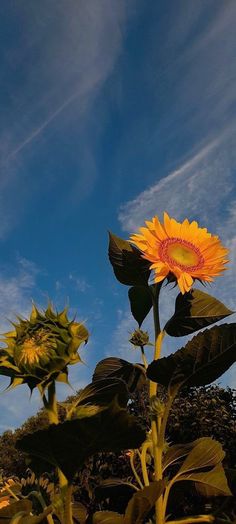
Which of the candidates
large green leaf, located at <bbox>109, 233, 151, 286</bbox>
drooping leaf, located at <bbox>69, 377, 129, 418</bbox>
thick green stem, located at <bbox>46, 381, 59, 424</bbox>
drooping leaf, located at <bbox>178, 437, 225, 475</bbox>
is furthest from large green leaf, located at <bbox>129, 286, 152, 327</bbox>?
thick green stem, located at <bbox>46, 381, 59, 424</bbox>

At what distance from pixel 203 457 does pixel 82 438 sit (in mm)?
629

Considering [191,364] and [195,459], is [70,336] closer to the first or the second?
[191,364]

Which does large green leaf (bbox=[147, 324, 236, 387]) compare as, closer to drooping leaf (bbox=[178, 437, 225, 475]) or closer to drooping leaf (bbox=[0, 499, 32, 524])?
drooping leaf (bbox=[178, 437, 225, 475])

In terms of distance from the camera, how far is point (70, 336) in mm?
1438

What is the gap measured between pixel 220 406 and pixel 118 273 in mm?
8922

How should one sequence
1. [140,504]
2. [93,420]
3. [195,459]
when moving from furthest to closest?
[195,459], [140,504], [93,420]

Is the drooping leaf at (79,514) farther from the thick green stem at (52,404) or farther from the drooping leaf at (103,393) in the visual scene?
the thick green stem at (52,404)

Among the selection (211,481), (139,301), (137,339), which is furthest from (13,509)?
(137,339)

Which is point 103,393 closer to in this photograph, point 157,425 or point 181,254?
point 157,425

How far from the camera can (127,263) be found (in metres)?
2.07

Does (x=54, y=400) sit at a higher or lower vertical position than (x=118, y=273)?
lower

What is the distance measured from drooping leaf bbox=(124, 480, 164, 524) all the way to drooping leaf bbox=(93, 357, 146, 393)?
1.82ft

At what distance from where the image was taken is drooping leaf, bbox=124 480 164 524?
1.49 metres

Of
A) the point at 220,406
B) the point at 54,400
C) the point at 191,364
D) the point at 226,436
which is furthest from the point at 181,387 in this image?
the point at 220,406
